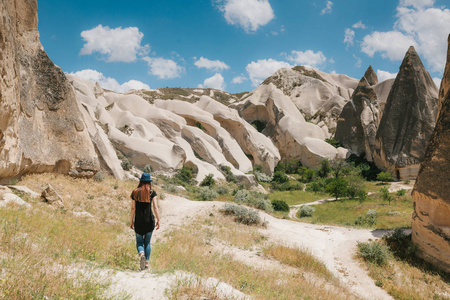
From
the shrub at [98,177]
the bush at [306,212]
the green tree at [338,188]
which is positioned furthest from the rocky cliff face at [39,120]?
the green tree at [338,188]

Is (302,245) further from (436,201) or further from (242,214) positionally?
(436,201)

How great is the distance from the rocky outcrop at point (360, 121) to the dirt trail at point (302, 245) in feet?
105

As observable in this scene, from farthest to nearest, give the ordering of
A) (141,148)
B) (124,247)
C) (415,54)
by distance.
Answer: (415,54) → (141,148) → (124,247)

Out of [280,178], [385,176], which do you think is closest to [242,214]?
[280,178]

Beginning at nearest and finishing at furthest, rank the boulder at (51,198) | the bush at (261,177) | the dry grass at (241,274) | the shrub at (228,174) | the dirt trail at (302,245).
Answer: the dirt trail at (302,245)
the dry grass at (241,274)
the boulder at (51,198)
the shrub at (228,174)
the bush at (261,177)

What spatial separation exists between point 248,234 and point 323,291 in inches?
178

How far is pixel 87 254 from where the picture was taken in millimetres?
3955

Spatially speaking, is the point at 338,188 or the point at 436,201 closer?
the point at 436,201

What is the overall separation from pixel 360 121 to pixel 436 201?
3715 cm

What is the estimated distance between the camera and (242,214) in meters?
11.5

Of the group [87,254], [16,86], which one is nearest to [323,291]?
[87,254]

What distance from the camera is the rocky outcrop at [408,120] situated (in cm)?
3042

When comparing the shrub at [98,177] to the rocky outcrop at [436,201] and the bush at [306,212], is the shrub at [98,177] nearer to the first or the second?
the bush at [306,212]

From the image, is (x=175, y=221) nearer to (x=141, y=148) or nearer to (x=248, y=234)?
(x=248, y=234)
